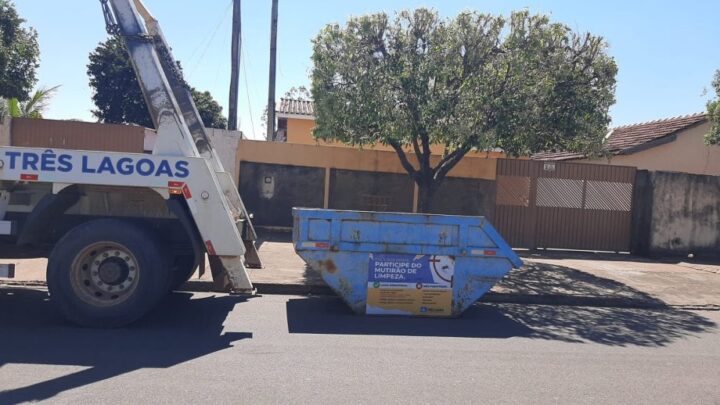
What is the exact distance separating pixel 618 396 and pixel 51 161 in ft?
19.5

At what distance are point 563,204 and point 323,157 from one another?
5818 mm

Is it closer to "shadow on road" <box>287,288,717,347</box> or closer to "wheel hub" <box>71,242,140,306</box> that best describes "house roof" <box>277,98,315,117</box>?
"shadow on road" <box>287,288,717,347</box>

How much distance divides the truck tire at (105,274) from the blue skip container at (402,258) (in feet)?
6.29

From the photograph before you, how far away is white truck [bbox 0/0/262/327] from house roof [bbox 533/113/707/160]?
12880mm

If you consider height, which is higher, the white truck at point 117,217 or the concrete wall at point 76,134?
the concrete wall at point 76,134

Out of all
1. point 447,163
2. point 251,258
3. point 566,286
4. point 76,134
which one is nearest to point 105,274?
point 251,258

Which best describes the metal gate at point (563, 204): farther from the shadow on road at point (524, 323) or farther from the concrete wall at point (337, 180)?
the shadow on road at point (524, 323)

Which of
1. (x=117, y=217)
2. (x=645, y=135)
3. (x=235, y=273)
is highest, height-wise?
(x=645, y=135)

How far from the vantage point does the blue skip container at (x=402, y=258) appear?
7.95m

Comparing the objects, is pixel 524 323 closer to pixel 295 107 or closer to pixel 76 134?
pixel 76 134

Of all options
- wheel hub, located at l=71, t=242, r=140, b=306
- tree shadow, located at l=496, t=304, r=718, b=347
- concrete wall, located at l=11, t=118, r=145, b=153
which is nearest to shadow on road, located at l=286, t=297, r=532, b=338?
tree shadow, located at l=496, t=304, r=718, b=347

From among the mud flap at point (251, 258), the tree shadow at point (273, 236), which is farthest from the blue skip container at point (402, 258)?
Answer: the tree shadow at point (273, 236)

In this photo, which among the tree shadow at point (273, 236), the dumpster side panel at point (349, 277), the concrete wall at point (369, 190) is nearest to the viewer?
the dumpster side panel at point (349, 277)

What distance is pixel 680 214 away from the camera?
14.8 m
